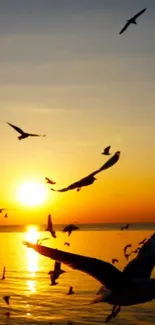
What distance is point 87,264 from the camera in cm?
866

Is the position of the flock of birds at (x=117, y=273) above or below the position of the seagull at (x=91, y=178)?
below

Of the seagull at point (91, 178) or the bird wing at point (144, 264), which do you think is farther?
the seagull at point (91, 178)

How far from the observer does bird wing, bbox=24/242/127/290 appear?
841 centimetres

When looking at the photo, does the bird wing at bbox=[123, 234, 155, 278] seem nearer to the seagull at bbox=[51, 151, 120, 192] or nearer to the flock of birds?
the flock of birds

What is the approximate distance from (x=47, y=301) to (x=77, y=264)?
138 feet

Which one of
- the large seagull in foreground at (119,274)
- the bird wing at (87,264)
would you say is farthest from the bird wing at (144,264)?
the bird wing at (87,264)

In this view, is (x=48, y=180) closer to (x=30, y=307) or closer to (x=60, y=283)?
(x=30, y=307)

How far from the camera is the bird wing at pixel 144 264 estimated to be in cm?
1138

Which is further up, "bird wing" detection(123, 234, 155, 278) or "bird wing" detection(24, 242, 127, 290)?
"bird wing" detection(24, 242, 127, 290)

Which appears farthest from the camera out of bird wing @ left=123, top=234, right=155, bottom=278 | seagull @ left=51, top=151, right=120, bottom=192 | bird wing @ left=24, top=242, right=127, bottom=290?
seagull @ left=51, top=151, right=120, bottom=192

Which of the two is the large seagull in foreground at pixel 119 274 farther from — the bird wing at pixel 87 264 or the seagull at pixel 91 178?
the seagull at pixel 91 178

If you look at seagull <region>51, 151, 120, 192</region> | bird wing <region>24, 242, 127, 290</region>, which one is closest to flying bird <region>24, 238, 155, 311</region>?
bird wing <region>24, 242, 127, 290</region>

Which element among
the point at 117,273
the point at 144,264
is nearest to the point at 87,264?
the point at 117,273

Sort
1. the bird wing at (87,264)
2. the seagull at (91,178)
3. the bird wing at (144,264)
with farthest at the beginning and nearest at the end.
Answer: the seagull at (91,178)
the bird wing at (144,264)
the bird wing at (87,264)
